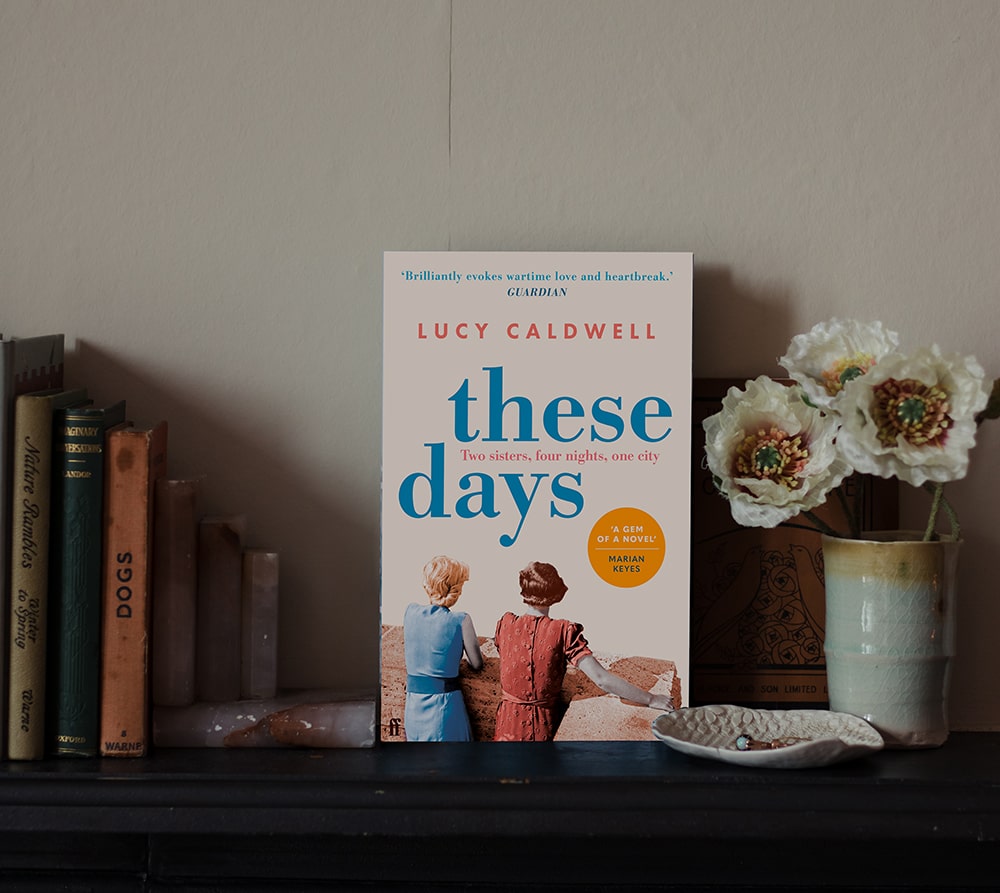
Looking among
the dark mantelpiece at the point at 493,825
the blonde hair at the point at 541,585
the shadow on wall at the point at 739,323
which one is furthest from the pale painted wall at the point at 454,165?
the dark mantelpiece at the point at 493,825

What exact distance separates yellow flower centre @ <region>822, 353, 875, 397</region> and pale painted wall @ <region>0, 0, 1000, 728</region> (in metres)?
0.11

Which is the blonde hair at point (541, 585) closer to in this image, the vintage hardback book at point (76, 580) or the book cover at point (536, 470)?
the book cover at point (536, 470)

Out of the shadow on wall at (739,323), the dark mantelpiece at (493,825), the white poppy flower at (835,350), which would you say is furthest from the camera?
the shadow on wall at (739,323)

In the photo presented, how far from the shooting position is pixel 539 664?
959 millimetres

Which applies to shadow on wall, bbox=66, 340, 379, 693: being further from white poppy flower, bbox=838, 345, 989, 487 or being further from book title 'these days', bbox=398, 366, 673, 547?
white poppy flower, bbox=838, 345, 989, 487

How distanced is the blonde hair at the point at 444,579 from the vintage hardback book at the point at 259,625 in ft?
0.42

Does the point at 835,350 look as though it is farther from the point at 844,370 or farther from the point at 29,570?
the point at 29,570

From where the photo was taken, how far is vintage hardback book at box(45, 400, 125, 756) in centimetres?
86

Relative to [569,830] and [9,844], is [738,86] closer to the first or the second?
[569,830]

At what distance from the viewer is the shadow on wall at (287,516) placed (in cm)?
101

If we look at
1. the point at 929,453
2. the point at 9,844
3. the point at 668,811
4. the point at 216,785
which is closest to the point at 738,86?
the point at 929,453

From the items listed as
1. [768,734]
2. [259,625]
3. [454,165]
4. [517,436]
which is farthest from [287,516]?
[768,734]

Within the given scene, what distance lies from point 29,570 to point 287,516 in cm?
23

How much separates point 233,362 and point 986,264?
2.16ft
